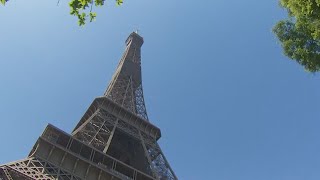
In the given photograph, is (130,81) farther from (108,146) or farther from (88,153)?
(88,153)

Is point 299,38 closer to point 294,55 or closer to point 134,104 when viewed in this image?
point 294,55

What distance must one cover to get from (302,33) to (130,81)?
42.8m

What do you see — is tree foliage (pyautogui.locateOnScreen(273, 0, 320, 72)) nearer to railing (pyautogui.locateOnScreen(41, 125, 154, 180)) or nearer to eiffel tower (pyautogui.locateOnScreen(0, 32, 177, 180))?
eiffel tower (pyautogui.locateOnScreen(0, 32, 177, 180))

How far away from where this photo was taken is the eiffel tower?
29.2 metres

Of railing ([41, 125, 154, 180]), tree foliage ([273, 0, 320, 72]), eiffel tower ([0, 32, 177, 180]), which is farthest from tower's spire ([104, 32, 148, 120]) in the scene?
tree foliage ([273, 0, 320, 72])

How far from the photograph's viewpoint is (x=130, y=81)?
5425 centimetres

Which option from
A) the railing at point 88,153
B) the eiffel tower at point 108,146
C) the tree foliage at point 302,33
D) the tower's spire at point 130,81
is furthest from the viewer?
the tower's spire at point 130,81

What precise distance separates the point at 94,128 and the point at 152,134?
6495 mm

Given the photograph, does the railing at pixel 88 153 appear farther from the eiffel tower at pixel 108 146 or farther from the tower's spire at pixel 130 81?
the tower's spire at pixel 130 81

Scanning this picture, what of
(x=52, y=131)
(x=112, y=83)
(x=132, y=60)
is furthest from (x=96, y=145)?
(x=132, y=60)

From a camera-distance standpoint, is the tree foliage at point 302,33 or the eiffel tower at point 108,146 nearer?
the tree foliage at point 302,33

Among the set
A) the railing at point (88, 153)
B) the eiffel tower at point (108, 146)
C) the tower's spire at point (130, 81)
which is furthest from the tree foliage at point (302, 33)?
the tower's spire at point (130, 81)

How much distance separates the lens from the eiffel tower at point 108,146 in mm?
29234

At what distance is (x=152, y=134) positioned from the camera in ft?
143
